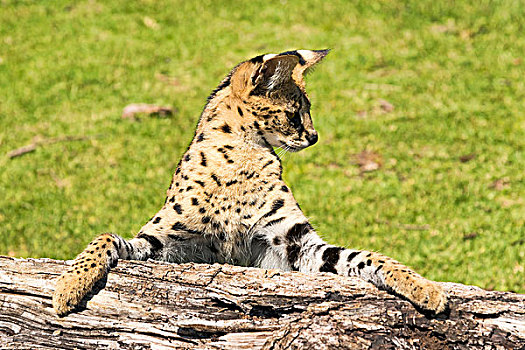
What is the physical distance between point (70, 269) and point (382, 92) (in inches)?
315

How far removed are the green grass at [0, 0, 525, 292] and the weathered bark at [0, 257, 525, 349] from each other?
2.89 metres

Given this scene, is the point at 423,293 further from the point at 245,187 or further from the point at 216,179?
the point at 216,179

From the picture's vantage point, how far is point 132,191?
8.48 metres

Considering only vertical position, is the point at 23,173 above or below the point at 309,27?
below

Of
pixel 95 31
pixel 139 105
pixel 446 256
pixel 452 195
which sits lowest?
pixel 446 256

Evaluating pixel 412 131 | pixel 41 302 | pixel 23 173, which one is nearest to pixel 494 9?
pixel 412 131

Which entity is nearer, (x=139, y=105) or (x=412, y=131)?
(x=412, y=131)

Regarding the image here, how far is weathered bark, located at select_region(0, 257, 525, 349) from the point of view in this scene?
371 cm

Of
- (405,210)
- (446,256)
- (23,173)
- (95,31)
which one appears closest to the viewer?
(446,256)

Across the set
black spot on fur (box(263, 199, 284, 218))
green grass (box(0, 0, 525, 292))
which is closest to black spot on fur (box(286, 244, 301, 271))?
black spot on fur (box(263, 199, 284, 218))

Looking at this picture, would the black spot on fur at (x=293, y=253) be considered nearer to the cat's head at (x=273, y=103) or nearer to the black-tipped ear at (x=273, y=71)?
the cat's head at (x=273, y=103)

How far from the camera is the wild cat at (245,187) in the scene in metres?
4.70

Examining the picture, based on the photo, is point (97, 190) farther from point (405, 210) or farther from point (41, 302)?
point (41, 302)

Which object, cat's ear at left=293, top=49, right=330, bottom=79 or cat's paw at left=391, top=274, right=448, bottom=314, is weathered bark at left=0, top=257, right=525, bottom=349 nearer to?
cat's paw at left=391, top=274, right=448, bottom=314
